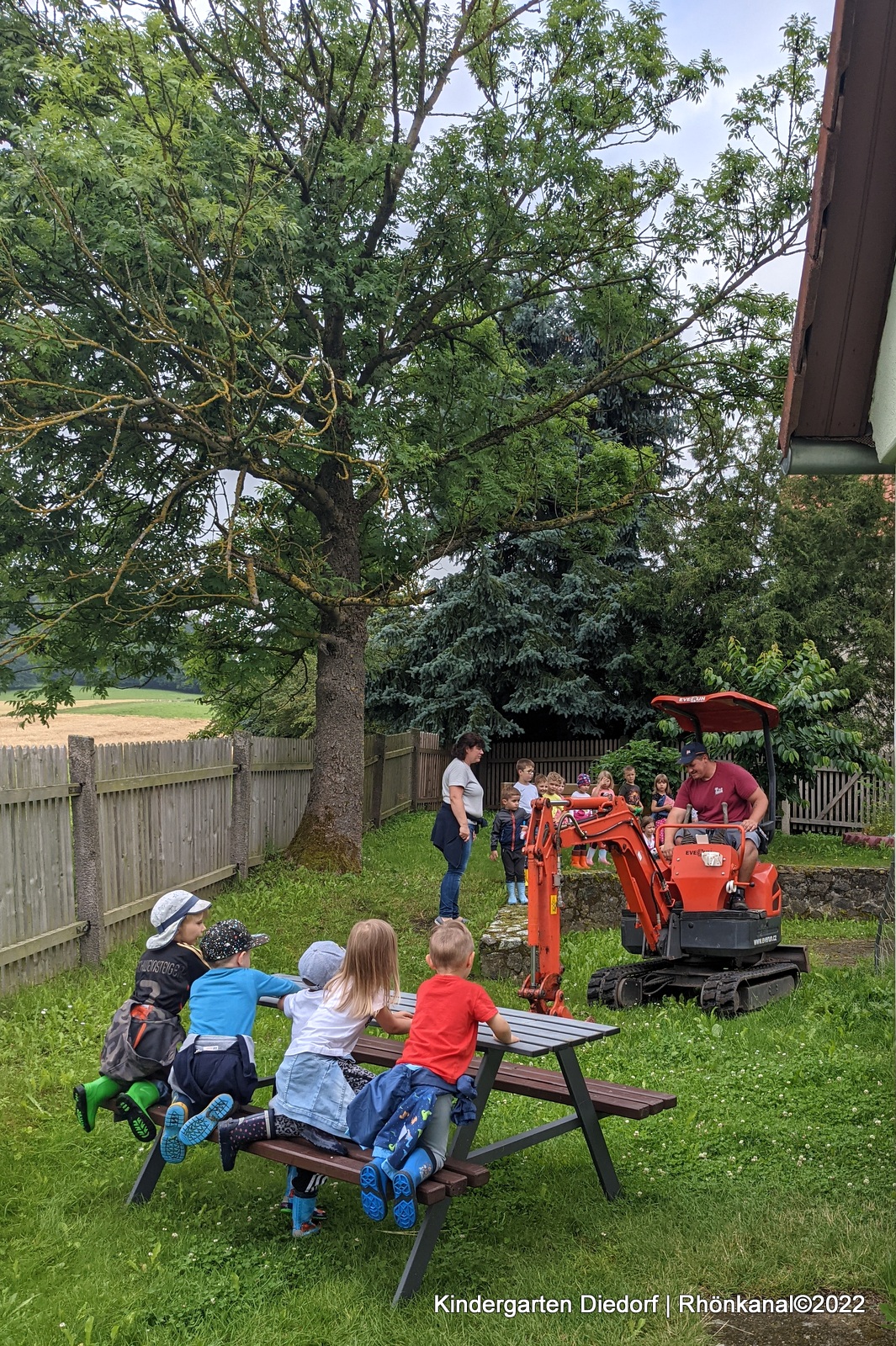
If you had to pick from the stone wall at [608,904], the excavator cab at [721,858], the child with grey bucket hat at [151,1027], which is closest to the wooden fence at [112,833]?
the child with grey bucket hat at [151,1027]

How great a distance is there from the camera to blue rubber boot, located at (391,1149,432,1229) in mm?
3965

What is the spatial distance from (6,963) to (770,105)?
39.3ft

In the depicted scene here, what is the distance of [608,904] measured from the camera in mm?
12578

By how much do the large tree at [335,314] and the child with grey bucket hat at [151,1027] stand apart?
16.8 ft

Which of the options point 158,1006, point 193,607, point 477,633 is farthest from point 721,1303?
point 477,633

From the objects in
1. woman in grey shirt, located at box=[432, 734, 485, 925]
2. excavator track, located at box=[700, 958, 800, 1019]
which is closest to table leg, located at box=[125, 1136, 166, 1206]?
excavator track, located at box=[700, 958, 800, 1019]

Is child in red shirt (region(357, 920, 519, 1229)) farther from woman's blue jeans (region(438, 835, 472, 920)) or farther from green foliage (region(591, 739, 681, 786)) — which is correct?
green foliage (region(591, 739, 681, 786))

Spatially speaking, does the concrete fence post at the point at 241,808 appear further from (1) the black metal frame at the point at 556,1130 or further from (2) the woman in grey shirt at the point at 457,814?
(1) the black metal frame at the point at 556,1130

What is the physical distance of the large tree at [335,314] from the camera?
10.4 meters

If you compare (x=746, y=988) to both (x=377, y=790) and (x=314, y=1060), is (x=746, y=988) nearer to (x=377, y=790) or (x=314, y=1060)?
(x=314, y=1060)

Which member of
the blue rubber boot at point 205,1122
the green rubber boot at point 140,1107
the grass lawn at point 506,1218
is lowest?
the grass lawn at point 506,1218

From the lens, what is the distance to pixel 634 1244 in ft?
14.6

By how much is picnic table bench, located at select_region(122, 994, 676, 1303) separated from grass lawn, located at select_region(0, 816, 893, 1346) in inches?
6.2

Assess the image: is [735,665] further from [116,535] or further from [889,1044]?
[889,1044]
